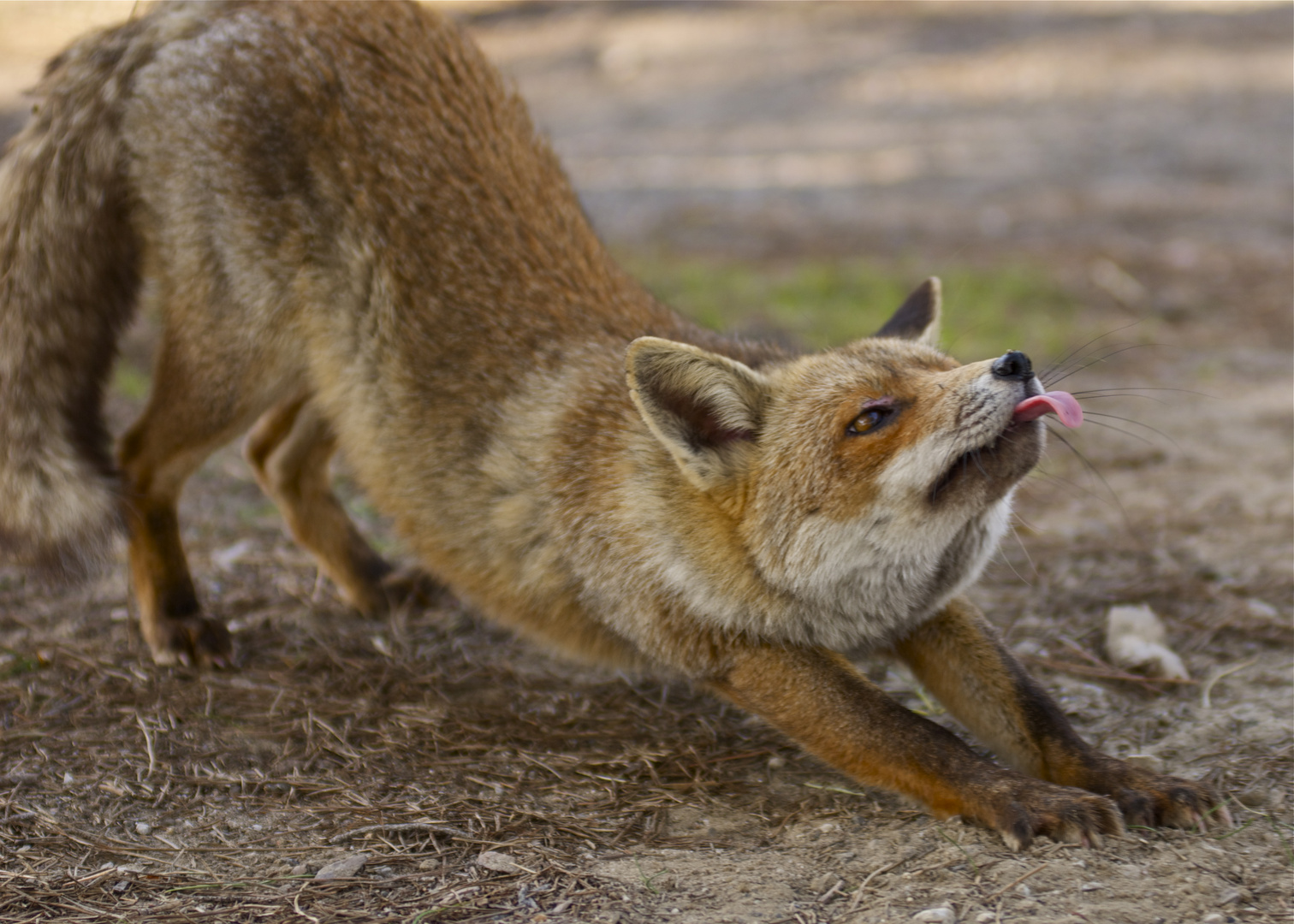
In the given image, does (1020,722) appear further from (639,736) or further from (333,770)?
(333,770)

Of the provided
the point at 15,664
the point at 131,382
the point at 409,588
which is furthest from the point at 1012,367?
the point at 131,382

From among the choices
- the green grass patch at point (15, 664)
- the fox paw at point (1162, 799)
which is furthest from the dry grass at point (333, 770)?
the fox paw at point (1162, 799)

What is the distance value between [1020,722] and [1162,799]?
1.64 feet

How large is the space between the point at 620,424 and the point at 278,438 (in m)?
2.00

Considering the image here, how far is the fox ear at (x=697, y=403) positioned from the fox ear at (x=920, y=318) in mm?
793

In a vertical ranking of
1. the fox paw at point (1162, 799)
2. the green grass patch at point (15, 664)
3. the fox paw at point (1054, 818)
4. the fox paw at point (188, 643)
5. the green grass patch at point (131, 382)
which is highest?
the green grass patch at point (131, 382)

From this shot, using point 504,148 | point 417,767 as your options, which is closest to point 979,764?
point 417,767

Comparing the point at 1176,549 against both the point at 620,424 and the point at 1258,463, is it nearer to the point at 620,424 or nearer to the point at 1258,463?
the point at 1258,463

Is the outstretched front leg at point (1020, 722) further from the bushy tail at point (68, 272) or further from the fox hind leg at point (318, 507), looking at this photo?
the bushy tail at point (68, 272)

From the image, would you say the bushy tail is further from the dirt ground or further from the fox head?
the fox head

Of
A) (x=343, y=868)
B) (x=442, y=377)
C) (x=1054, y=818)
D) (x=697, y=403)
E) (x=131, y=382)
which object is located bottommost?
(x=1054, y=818)

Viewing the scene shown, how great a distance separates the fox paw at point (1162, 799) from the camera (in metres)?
3.41

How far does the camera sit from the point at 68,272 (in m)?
4.68

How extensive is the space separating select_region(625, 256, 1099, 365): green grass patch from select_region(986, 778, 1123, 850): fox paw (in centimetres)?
449
